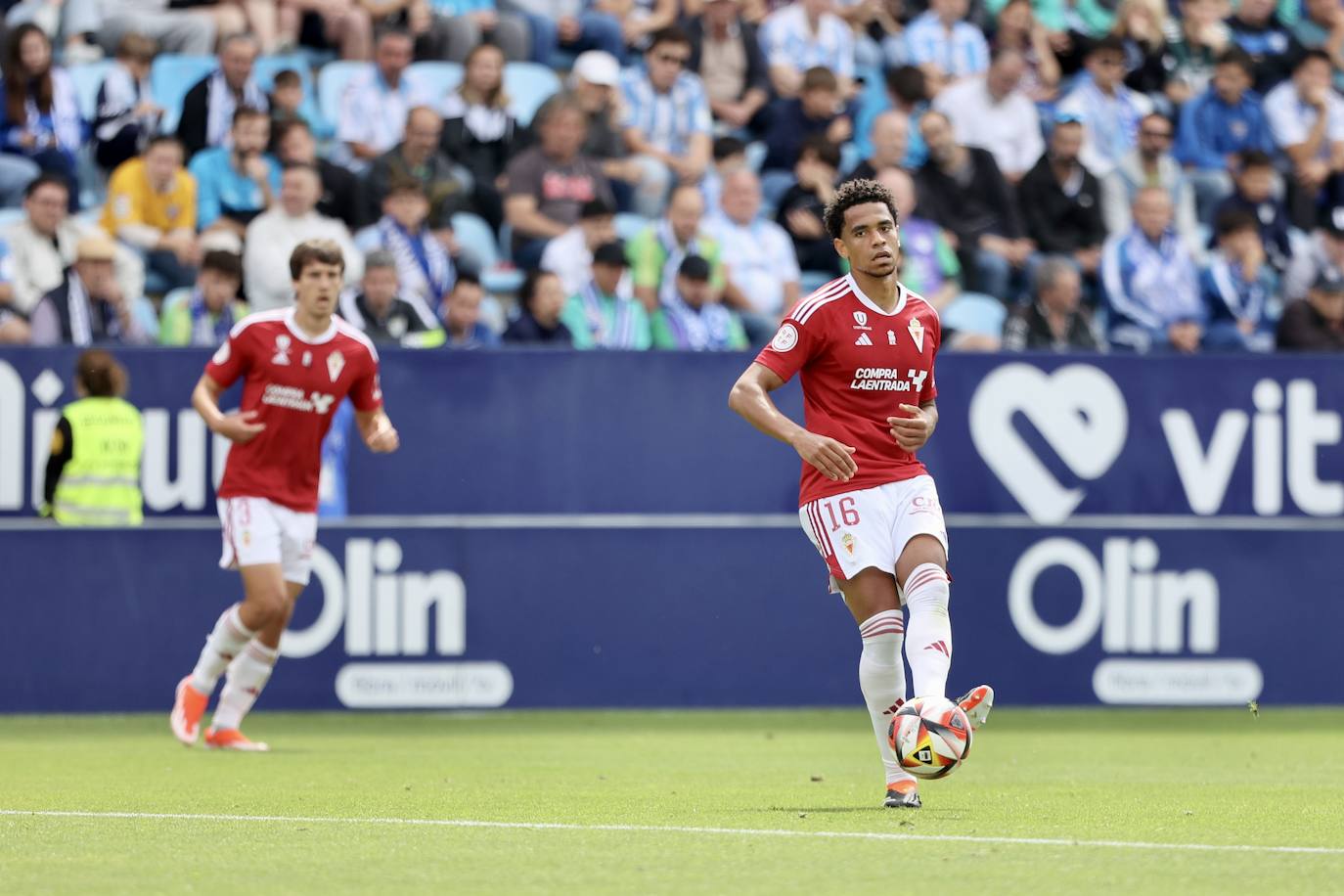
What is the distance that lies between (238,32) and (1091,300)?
6843mm

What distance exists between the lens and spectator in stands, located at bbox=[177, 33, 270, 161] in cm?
1603

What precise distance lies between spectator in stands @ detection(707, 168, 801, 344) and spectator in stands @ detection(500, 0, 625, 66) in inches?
92.1

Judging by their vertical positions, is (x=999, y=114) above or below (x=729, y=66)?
below

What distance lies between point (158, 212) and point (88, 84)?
144 cm

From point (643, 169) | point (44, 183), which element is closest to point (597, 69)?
point (643, 169)

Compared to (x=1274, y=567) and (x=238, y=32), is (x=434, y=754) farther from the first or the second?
(x=238, y=32)

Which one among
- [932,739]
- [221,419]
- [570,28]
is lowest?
[932,739]

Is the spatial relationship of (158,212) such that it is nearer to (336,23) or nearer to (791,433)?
(336,23)

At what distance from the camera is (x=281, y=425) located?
11.3 m

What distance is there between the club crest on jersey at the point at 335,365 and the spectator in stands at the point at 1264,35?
11.2 metres

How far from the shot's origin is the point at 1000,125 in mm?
18078

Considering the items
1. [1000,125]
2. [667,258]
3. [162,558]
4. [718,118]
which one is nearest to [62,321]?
[162,558]

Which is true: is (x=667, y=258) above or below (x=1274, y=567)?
above

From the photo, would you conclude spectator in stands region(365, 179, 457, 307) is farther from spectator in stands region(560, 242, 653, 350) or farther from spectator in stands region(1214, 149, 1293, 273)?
spectator in stands region(1214, 149, 1293, 273)
